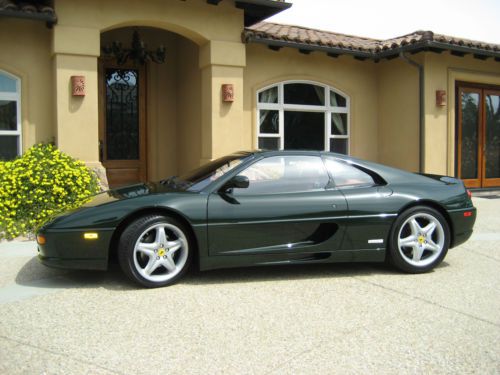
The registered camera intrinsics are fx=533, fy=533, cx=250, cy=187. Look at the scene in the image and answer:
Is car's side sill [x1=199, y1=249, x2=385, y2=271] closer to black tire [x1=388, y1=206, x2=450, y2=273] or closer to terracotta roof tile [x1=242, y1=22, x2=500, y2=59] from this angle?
black tire [x1=388, y1=206, x2=450, y2=273]

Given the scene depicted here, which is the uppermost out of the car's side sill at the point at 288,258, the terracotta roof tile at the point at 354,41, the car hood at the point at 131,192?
the terracotta roof tile at the point at 354,41

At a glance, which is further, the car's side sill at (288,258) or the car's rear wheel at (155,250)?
the car's side sill at (288,258)

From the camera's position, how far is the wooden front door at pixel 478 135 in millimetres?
11914

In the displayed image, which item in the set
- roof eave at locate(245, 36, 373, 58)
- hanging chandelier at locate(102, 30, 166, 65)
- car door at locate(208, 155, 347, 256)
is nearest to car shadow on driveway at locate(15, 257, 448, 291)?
car door at locate(208, 155, 347, 256)

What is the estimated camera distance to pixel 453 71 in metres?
11.4

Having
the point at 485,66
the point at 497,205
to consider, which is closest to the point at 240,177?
the point at 497,205

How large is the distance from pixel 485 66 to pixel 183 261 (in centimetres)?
1001

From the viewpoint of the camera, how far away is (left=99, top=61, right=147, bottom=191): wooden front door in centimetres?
1049

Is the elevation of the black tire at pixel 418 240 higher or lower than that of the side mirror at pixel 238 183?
lower

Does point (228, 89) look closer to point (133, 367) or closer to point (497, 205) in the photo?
point (497, 205)

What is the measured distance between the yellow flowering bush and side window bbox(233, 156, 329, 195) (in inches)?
114

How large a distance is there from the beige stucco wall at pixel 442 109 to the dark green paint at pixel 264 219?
5.87 meters

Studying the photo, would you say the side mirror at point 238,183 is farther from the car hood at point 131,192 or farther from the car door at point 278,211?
the car hood at point 131,192

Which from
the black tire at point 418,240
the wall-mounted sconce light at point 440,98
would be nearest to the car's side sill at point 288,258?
the black tire at point 418,240
